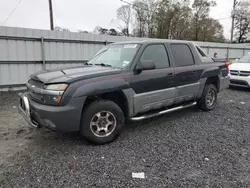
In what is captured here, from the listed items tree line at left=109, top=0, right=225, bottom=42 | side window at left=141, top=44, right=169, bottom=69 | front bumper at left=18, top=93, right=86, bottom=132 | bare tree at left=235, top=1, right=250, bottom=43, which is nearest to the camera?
front bumper at left=18, top=93, right=86, bottom=132

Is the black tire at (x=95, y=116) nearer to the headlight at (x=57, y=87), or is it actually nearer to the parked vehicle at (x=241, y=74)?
the headlight at (x=57, y=87)

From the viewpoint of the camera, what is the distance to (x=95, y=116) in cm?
322

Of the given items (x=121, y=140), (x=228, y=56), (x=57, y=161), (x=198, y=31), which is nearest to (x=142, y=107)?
(x=121, y=140)

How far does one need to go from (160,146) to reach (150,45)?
1.95 metres

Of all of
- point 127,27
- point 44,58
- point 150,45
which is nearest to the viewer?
point 150,45

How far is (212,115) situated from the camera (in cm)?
498

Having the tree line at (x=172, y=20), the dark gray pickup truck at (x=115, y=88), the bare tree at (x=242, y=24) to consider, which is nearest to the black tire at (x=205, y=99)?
the dark gray pickup truck at (x=115, y=88)

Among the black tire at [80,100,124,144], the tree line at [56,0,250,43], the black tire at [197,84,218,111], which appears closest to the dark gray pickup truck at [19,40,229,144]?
the black tire at [80,100,124,144]

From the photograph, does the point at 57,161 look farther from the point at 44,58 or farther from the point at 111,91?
the point at 44,58

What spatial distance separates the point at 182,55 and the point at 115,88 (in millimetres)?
2069

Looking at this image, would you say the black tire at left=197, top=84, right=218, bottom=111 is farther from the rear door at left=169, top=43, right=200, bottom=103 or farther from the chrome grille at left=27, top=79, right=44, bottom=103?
the chrome grille at left=27, top=79, right=44, bottom=103

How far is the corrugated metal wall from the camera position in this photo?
6.86m

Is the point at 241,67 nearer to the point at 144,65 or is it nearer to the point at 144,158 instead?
the point at 144,65

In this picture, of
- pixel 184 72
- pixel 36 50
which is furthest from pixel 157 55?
pixel 36 50
